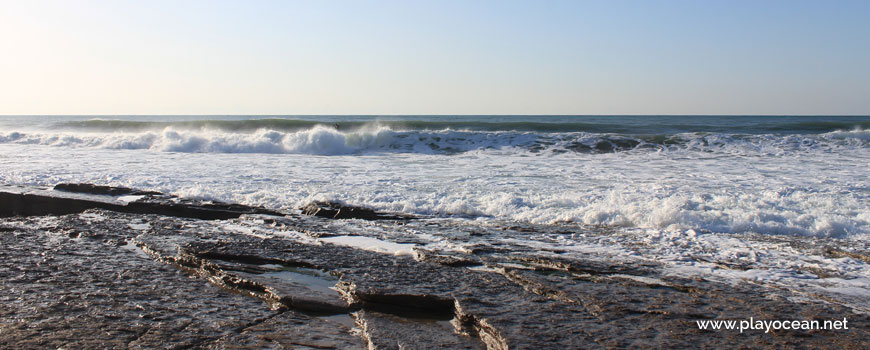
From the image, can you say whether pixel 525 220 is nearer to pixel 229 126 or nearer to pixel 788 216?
pixel 788 216

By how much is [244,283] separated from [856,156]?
48.0ft

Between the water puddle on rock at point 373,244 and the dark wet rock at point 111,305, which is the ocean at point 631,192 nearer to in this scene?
the water puddle on rock at point 373,244

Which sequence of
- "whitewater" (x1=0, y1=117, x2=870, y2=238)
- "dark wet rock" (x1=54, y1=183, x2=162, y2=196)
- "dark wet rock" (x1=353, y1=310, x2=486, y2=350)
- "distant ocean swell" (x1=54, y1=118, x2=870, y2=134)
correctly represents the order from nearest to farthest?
"dark wet rock" (x1=353, y1=310, x2=486, y2=350)
"whitewater" (x1=0, y1=117, x2=870, y2=238)
"dark wet rock" (x1=54, y1=183, x2=162, y2=196)
"distant ocean swell" (x1=54, y1=118, x2=870, y2=134)

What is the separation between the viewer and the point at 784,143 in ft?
54.2

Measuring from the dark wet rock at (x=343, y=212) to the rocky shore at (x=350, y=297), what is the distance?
0.92 metres

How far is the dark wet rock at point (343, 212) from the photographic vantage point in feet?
18.5

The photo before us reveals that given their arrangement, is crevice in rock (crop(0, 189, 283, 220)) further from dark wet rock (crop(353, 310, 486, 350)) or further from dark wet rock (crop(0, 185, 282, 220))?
dark wet rock (crop(353, 310, 486, 350))

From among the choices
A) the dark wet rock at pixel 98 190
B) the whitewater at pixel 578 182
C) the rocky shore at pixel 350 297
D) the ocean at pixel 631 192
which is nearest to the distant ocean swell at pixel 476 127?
the whitewater at pixel 578 182

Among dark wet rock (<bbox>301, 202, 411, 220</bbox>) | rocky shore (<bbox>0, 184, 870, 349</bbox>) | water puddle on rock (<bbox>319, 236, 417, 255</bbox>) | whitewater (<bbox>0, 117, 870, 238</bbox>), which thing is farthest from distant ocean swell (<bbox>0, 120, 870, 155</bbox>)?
rocky shore (<bbox>0, 184, 870, 349</bbox>)

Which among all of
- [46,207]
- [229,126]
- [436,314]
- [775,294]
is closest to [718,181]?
[775,294]

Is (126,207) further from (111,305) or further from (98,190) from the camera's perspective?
(111,305)

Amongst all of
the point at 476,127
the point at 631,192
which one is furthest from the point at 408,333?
the point at 476,127

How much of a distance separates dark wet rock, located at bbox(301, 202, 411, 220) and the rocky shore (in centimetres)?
92

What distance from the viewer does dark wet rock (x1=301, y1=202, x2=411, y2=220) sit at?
222 inches
